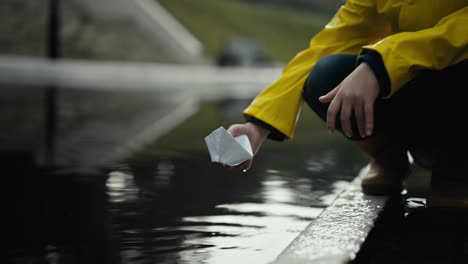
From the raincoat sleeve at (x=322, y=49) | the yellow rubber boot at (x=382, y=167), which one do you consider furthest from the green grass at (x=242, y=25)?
the raincoat sleeve at (x=322, y=49)

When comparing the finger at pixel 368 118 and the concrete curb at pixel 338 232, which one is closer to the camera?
the concrete curb at pixel 338 232

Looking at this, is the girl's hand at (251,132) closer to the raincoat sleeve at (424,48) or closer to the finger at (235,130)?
the finger at (235,130)

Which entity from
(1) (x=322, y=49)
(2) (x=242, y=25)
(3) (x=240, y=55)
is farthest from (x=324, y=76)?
(2) (x=242, y=25)

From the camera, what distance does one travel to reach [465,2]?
2.68 metres

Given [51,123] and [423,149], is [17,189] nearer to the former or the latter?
[423,149]

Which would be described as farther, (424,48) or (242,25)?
(242,25)

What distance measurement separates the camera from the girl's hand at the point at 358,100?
2369 millimetres

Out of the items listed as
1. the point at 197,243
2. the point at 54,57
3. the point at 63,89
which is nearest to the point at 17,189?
the point at 197,243

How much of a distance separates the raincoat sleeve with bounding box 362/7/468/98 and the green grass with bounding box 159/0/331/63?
30681mm

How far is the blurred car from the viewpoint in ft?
98.2

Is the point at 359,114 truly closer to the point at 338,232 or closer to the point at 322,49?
the point at 338,232

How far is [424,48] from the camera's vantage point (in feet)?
8.20

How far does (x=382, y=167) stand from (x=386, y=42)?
96cm

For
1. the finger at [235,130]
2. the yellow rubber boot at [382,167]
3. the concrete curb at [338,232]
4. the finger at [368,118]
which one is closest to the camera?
the concrete curb at [338,232]
